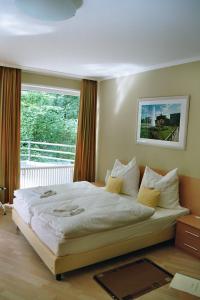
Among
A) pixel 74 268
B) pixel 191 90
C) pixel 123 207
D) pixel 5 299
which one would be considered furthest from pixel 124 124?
pixel 5 299

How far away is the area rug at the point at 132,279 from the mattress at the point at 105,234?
A: 31 cm

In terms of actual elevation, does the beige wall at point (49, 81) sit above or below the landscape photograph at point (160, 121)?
above

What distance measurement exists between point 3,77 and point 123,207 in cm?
307

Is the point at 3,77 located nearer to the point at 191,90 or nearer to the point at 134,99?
the point at 134,99

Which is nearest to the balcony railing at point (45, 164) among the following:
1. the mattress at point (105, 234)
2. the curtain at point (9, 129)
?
the curtain at point (9, 129)

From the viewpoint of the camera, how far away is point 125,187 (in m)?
4.18

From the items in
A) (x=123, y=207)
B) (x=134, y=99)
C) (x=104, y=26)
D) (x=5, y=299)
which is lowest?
(x=5, y=299)

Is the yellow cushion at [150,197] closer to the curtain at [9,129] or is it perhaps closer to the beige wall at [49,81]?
the curtain at [9,129]

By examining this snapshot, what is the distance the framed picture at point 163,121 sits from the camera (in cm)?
372

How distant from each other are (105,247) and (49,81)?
341cm

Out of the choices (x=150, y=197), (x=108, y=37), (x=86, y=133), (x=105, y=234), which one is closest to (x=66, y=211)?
(x=105, y=234)

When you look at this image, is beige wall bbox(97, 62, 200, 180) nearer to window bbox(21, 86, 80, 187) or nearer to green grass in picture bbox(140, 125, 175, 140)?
green grass in picture bbox(140, 125, 175, 140)

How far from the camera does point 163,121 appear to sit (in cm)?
403

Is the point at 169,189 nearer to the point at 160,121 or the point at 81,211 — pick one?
the point at 160,121
